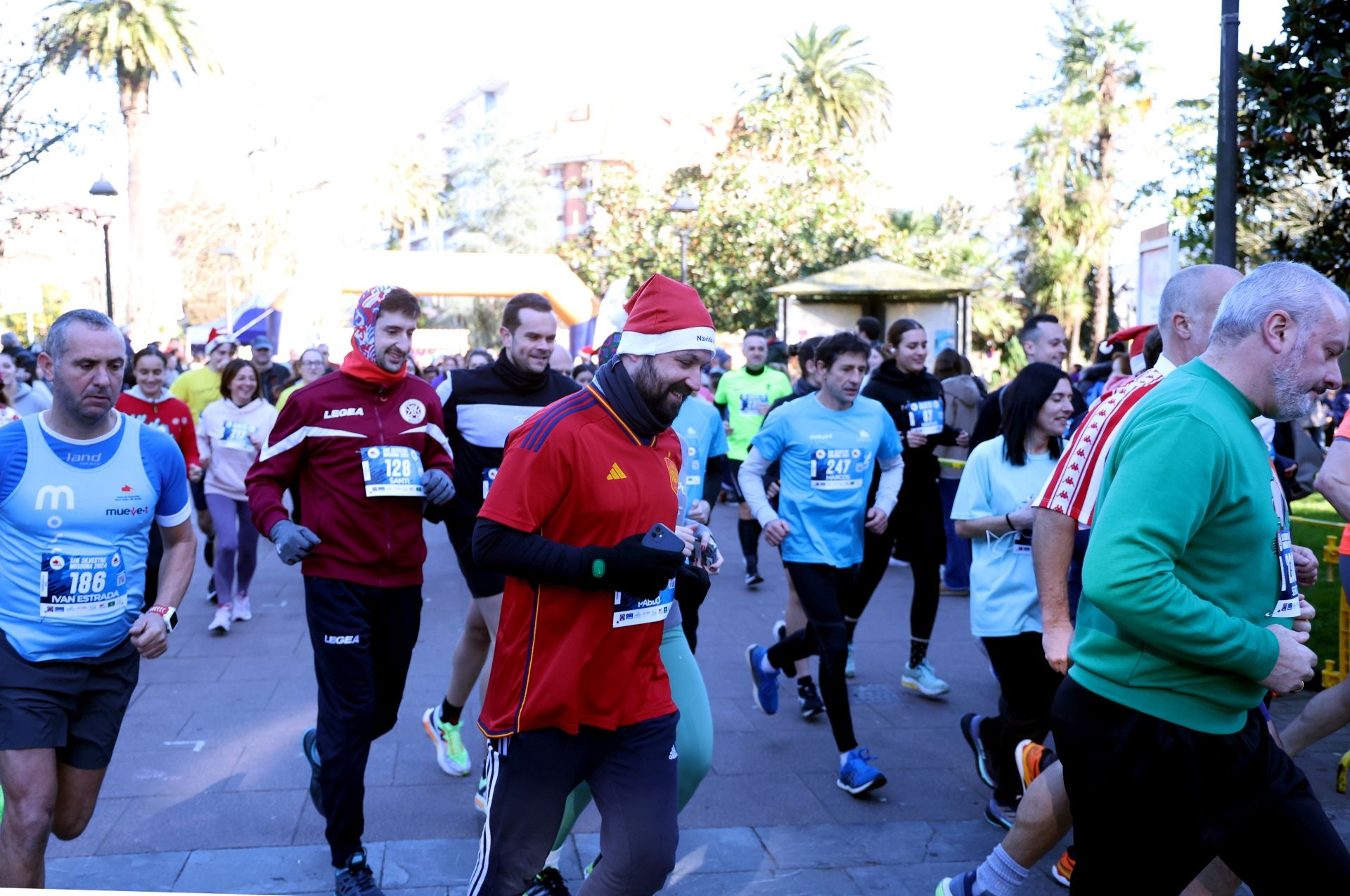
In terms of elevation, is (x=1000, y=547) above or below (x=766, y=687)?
above

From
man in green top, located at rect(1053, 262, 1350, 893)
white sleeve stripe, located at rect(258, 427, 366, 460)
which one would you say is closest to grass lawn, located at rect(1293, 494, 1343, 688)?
man in green top, located at rect(1053, 262, 1350, 893)

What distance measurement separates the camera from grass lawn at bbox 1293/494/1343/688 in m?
8.58

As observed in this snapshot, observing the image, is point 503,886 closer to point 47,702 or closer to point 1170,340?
point 47,702

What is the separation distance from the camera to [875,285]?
741 inches

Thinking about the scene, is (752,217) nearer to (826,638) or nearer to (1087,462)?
(826,638)

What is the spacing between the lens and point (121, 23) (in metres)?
34.3

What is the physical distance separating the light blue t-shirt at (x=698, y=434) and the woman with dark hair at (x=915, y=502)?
1.10 metres

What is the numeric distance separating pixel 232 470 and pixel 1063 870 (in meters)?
6.63

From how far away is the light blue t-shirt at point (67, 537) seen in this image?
12.4 feet

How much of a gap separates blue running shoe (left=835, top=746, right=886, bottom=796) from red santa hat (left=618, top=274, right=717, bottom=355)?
8.84 feet

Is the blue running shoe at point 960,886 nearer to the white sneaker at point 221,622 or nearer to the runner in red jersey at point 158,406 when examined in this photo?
the runner in red jersey at point 158,406

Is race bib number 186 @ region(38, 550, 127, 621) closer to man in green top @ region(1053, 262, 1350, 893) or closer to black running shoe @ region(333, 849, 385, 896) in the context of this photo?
black running shoe @ region(333, 849, 385, 896)

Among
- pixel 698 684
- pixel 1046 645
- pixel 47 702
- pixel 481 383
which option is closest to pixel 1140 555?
pixel 1046 645

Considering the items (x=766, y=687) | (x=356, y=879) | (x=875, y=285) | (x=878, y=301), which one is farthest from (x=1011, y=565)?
(x=878, y=301)
